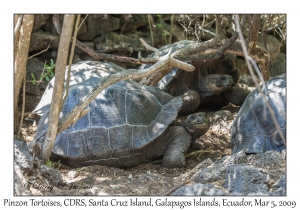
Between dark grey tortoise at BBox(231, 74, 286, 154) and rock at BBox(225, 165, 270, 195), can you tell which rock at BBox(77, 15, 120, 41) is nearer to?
dark grey tortoise at BBox(231, 74, 286, 154)

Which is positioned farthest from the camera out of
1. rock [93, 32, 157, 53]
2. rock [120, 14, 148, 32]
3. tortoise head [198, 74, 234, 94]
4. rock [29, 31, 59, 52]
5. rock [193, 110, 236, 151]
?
rock [120, 14, 148, 32]

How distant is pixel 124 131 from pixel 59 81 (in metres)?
1.44

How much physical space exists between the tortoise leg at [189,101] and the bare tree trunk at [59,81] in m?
3.04

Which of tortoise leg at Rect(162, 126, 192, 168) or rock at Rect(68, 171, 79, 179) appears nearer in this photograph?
rock at Rect(68, 171, 79, 179)

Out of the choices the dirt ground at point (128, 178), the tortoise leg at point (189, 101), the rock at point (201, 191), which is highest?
the tortoise leg at point (189, 101)

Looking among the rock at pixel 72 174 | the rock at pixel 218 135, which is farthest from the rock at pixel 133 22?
the rock at pixel 72 174

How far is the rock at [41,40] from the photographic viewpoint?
24.1ft

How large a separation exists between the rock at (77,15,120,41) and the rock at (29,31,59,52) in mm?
595

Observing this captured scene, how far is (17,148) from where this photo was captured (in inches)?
140

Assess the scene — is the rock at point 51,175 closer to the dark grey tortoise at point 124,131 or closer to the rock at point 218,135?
the dark grey tortoise at point 124,131

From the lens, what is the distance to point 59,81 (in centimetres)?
344

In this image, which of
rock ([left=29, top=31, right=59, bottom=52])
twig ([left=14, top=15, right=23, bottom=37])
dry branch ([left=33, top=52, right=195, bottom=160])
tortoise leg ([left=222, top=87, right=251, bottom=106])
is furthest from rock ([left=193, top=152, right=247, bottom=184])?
rock ([left=29, top=31, right=59, bottom=52])

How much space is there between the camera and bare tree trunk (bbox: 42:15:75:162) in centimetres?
336
